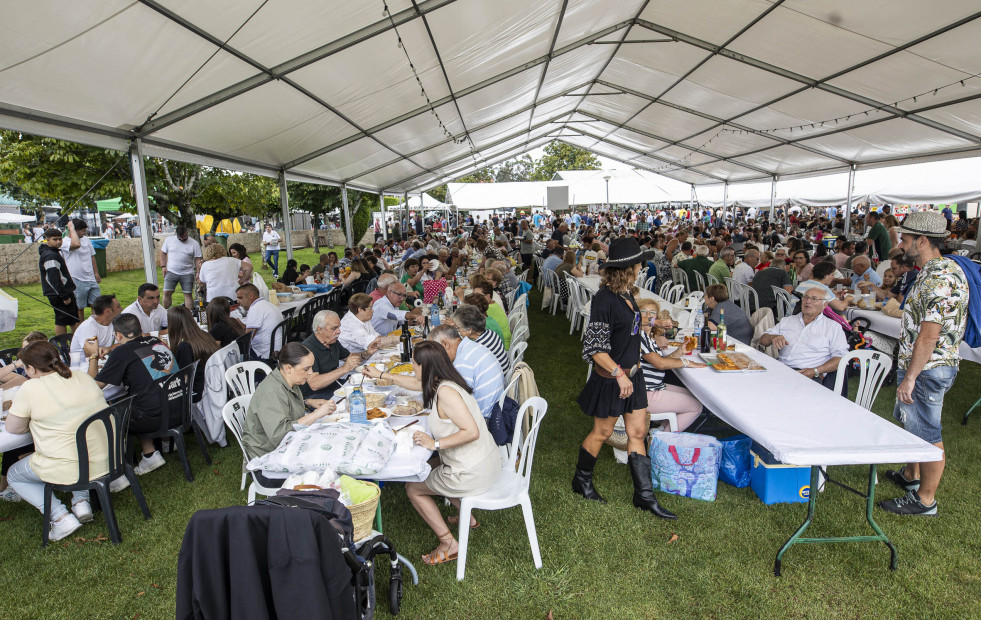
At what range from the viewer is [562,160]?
45.2 m

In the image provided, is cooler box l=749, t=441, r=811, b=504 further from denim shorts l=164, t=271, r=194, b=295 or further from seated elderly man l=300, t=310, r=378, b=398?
denim shorts l=164, t=271, r=194, b=295

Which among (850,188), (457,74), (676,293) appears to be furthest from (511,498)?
(850,188)

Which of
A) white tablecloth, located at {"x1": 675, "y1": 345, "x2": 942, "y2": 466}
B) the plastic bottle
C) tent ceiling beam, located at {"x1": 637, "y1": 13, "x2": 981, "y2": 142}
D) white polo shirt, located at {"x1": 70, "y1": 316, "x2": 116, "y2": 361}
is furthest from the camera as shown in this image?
tent ceiling beam, located at {"x1": 637, "y1": 13, "x2": 981, "y2": 142}

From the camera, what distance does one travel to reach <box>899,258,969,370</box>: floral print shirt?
2.90 metres

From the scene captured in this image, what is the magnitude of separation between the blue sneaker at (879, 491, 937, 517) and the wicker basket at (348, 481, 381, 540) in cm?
309

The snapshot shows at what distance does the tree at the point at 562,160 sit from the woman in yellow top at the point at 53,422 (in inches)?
1672

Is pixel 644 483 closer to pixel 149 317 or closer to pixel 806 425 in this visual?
pixel 806 425

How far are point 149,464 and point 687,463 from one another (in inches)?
153

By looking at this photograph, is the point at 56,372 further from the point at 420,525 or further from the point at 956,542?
the point at 956,542

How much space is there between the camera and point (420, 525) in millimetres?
3299

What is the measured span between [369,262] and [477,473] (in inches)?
294

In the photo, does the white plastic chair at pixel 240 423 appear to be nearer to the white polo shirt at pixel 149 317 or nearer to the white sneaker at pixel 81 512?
the white sneaker at pixel 81 512

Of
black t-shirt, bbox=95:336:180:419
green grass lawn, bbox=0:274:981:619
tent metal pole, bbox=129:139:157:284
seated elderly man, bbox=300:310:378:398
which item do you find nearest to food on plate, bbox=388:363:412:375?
seated elderly man, bbox=300:310:378:398

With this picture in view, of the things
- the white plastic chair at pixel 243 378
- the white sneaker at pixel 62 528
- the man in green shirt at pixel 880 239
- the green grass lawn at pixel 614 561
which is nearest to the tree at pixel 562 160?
the man in green shirt at pixel 880 239
